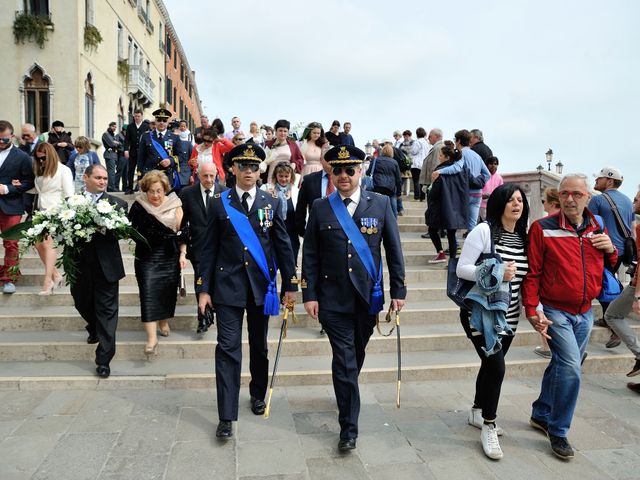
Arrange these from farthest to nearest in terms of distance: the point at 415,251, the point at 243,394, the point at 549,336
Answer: the point at 415,251, the point at 243,394, the point at 549,336

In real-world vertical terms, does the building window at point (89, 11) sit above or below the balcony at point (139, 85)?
above

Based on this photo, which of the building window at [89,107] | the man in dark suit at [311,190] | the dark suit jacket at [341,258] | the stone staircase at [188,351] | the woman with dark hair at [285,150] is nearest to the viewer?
the dark suit jacket at [341,258]

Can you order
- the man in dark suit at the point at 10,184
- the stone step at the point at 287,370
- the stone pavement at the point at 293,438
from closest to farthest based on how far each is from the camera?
the stone pavement at the point at 293,438, the stone step at the point at 287,370, the man in dark suit at the point at 10,184

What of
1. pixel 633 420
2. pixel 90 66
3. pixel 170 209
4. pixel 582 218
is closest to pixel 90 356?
pixel 170 209

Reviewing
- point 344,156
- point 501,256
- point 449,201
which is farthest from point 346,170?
point 449,201

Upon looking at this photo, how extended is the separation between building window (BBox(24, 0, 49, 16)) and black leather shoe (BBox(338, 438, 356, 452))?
19.1 m

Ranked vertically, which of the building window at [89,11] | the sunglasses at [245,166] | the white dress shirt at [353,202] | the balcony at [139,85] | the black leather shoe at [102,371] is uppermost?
the building window at [89,11]

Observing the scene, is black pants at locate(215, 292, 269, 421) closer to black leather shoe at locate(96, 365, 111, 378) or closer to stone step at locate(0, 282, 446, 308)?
black leather shoe at locate(96, 365, 111, 378)

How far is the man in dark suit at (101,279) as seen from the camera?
5.10 metres

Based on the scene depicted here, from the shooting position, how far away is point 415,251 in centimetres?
965

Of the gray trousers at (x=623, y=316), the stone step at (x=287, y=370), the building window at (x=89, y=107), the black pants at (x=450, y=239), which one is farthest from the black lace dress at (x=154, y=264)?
the building window at (x=89, y=107)

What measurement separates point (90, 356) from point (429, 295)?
4.53 meters

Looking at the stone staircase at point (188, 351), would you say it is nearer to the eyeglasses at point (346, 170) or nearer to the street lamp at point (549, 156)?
the eyeglasses at point (346, 170)

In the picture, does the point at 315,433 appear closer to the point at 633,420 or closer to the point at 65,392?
the point at 65,392
